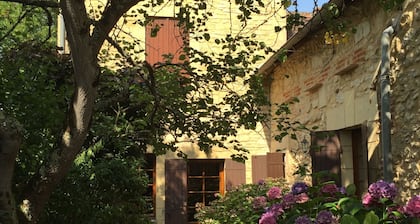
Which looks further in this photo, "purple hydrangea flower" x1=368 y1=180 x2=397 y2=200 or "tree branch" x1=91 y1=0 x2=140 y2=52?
"tree branch" x1=91 y1=0 x2=140 y2=52

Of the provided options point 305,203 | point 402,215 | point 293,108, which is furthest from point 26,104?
point 293,108

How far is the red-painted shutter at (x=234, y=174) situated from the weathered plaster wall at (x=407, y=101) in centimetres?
497

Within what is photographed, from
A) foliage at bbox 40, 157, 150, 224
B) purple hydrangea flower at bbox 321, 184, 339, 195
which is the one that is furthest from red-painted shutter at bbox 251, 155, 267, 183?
purple hydrangea flower at bbox 321, 184, 339, 195

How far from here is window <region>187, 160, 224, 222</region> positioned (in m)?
9.69

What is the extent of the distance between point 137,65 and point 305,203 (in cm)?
258

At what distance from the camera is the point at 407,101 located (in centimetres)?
447

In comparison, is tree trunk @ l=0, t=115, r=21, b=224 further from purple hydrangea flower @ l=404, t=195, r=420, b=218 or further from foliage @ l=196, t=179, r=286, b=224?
foliage @ l=196, t=179, r=286, b=224

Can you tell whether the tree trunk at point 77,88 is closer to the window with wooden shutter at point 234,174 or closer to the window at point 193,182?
the window at point 193,182

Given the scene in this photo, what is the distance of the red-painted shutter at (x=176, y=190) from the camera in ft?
30.0

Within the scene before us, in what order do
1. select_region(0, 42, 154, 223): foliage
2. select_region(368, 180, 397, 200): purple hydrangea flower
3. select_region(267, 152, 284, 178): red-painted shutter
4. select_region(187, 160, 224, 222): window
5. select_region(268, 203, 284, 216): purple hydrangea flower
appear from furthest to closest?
1. select_region(187, 160, 224, 222): window
2. select_region(267, 152, 284, 178): red-painted shutter
3. select_region(0, 42, 154, 223): foliage
4. select_region(268, 203, 284, 216): purple hydrangea flower
5. select_region(368, 180, 397, 200): purple hydrangea flower

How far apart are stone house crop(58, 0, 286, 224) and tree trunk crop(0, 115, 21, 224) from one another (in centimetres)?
592

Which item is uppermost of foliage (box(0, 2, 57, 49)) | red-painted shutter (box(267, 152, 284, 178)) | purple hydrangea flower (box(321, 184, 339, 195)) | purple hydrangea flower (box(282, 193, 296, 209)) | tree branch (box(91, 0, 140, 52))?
foliage (box(0, 2, 57, 49))

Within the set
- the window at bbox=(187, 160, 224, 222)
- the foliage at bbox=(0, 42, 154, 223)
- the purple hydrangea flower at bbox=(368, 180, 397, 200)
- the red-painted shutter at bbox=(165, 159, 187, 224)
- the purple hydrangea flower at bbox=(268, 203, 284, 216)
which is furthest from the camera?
the window at bbox=(187, 160, 224, 222)

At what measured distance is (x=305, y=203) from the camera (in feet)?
9.49
